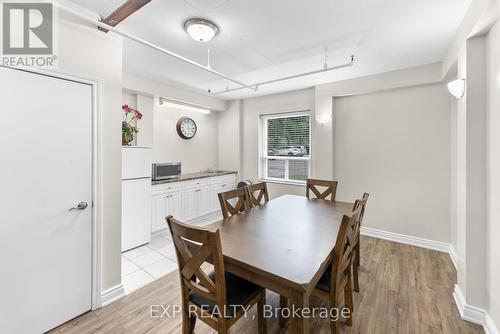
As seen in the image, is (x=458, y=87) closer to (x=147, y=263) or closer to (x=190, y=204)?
(x=147, y=263)

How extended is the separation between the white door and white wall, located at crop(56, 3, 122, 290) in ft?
0.40

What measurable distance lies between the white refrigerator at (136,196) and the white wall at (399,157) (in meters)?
3.24

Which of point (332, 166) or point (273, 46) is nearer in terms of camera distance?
point (273, 46)

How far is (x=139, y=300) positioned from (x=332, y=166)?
11.0 ft

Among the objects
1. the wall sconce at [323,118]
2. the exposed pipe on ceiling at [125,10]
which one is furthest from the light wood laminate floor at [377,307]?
the exposed pipe on ceiling at [125,10]

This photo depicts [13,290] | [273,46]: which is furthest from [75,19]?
[13,290]

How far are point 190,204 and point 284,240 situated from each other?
116 inches

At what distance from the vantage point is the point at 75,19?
5.92ft

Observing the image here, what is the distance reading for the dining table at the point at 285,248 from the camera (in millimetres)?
1179

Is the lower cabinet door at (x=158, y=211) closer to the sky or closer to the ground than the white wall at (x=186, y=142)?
closer to the ground

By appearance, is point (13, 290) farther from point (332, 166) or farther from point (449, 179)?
point (449, 179)

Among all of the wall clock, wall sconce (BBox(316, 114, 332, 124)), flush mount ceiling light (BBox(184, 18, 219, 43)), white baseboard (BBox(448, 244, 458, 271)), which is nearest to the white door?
flush mount ceiling light (BBox(184, 18, 219, 43))

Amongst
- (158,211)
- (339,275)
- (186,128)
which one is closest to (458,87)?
(339,275)

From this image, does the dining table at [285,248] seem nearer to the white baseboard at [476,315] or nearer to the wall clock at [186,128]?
the white baseboard at [476,315]
